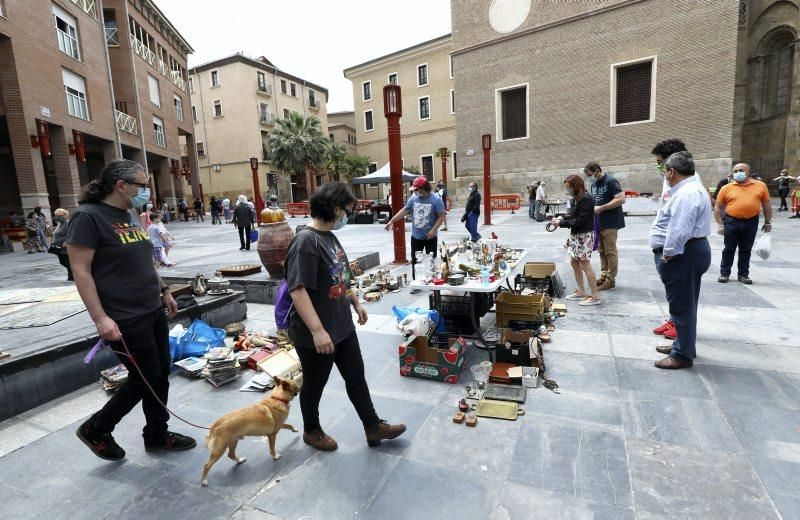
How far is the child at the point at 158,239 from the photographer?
899cm

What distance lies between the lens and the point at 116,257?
2.49 m

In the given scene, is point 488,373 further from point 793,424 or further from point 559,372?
point 793,424

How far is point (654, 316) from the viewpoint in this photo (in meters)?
5.11

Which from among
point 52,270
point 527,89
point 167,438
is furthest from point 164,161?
point 167,438

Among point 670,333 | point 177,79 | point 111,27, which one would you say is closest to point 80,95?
point 111,27

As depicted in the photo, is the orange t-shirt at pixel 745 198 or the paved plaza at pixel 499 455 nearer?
the paved plaza at pixel 499 455

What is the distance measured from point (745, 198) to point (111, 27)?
28.5m

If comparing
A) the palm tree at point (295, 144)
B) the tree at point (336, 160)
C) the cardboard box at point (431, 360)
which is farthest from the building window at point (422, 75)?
the cardboard box at point (431, 360)

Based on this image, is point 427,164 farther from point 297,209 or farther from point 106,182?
point 106,182

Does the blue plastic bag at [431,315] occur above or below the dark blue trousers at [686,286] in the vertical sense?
below

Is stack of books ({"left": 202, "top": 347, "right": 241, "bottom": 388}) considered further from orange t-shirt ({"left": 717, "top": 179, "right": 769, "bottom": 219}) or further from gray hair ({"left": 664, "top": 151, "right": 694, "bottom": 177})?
orange t-shirt ({"left": 717, "top": 179, "right": 769, "bottom": 219})

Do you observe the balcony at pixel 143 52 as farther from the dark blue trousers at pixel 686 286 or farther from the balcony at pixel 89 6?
the dark blue trousers at pixel 686 286

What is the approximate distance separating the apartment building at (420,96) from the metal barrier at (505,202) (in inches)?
652

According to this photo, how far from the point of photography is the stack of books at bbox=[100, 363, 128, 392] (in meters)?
3.82
